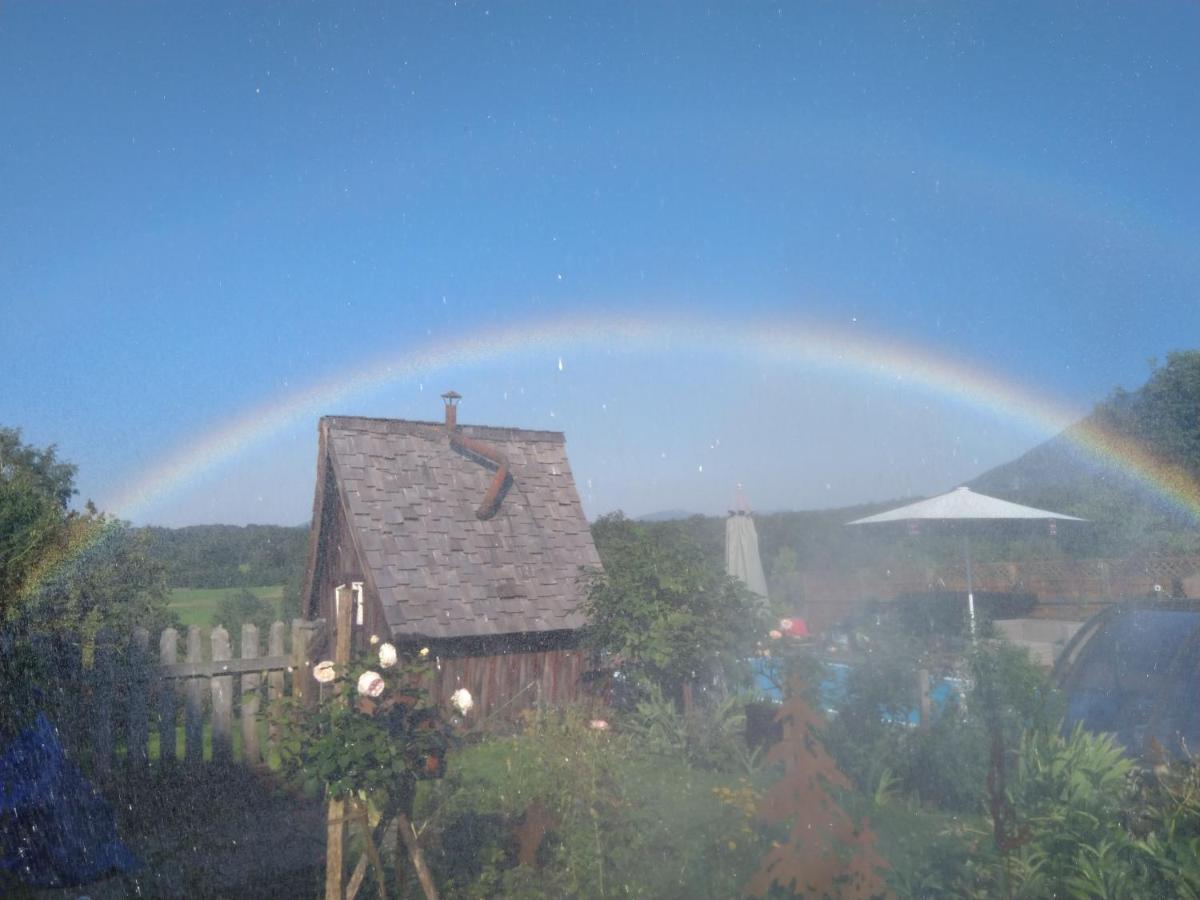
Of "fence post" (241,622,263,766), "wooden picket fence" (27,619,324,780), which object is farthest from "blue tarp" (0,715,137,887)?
"fence post" (241,622,263,766)

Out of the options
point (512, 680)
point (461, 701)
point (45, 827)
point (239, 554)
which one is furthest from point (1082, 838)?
point (239, 554)

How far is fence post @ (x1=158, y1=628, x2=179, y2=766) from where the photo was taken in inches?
298

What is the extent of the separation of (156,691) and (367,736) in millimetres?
4674

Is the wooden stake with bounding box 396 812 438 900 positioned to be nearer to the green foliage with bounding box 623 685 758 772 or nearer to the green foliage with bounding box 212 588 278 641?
the green foliage with bounding box 623 685 758 772

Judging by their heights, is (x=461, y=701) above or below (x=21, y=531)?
below

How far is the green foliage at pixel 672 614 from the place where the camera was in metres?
8.44

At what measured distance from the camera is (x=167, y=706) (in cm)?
763

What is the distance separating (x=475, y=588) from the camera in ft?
33.1

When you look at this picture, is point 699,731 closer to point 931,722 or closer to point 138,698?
point 931,722

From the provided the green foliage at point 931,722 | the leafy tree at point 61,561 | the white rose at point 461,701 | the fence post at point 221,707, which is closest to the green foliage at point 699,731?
the green foliage at point 931,722

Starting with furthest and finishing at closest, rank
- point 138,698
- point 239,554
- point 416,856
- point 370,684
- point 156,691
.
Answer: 1. point 239,554
2. point 156,691
3. point 138,698
4. point 416,856
5. point 370,684

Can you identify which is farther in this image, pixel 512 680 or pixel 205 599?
pixel 205 599

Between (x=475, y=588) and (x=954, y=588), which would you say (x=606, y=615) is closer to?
(x=475, y=588)

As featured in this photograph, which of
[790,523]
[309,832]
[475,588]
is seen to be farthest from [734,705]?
[790,523]
